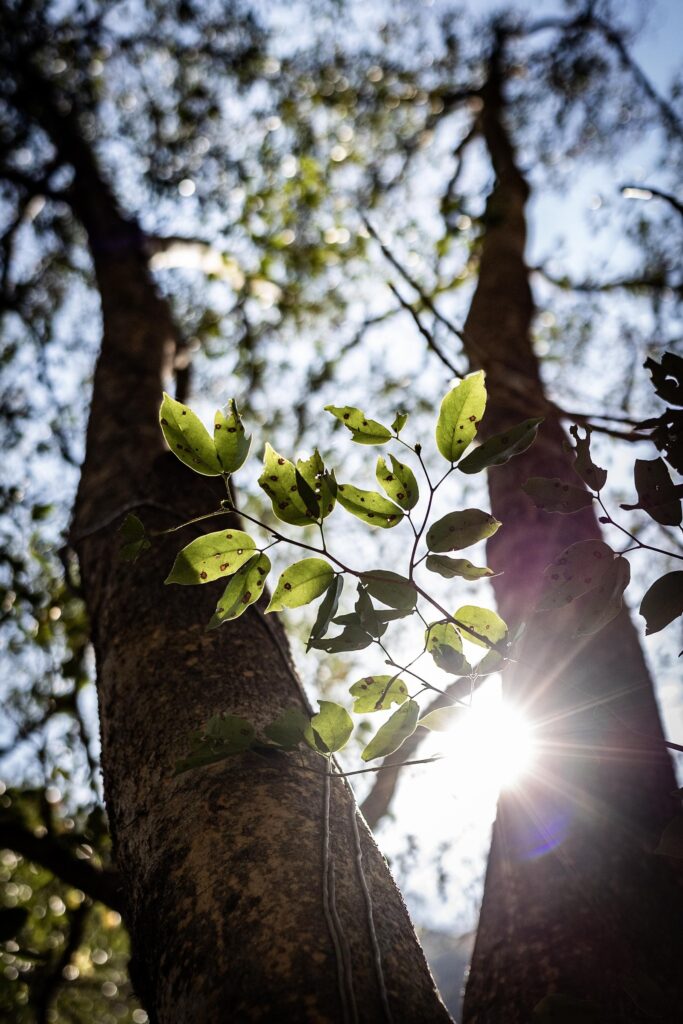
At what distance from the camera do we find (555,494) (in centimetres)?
72

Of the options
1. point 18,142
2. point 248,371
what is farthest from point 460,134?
point 18,142

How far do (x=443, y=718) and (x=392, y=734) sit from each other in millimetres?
108

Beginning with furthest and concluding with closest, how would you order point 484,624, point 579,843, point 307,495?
point 579,843 < point 484,624 < point 307,495

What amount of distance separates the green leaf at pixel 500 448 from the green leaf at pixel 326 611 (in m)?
0.19

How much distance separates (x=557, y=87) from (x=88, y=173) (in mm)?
3431

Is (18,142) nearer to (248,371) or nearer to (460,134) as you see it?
(248,371)

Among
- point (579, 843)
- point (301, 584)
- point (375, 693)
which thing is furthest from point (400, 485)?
point (579, 843)

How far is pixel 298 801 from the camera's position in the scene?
2.55 feet

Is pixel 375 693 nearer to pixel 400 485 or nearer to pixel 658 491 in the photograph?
pixel 400 485

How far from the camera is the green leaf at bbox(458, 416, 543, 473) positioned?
675mm

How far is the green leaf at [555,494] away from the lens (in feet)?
2.35

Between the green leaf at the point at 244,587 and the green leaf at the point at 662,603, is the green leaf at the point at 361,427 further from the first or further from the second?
the green leaf at the point at 662,603

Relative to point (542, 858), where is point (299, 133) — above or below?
above

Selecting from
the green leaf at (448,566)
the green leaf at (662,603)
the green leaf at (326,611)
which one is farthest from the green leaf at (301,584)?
the green leaf at (662,603)
